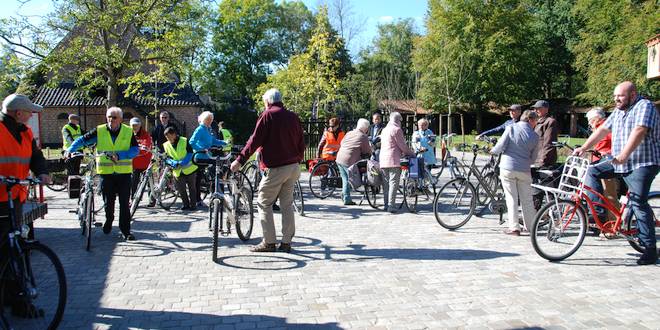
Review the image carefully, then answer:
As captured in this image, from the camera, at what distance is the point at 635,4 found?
3509 cm

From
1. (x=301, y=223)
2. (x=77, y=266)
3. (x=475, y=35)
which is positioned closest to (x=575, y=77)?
(x=475, y=35)

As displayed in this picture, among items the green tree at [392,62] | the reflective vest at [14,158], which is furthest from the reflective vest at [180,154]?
the green tree at [392,62]

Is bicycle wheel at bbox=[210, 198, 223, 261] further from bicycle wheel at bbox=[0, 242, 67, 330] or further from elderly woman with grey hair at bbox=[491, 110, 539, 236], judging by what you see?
elderly woman with grey hair at bbox=[491, 110, 539, 236]

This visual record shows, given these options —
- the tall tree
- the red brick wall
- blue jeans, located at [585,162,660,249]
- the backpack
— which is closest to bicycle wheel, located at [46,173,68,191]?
the tall tree

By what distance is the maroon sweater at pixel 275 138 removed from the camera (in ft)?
19.2

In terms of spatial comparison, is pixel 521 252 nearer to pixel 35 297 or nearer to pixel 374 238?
pixel 374 238

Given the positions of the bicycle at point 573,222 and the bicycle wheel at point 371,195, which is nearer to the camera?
the bicycle at point 573,222

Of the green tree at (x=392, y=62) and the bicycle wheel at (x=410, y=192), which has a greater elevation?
the green tree at (x=392, y=62)

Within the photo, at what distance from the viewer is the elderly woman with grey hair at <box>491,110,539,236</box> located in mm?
6805

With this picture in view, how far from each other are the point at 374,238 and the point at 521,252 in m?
1.95

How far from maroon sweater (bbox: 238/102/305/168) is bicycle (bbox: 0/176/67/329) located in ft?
8.07

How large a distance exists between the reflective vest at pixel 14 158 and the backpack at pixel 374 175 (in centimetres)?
616

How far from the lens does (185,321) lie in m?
4.12

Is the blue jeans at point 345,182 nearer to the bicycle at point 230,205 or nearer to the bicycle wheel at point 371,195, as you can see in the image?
the bicycle wheel at point 371,195
